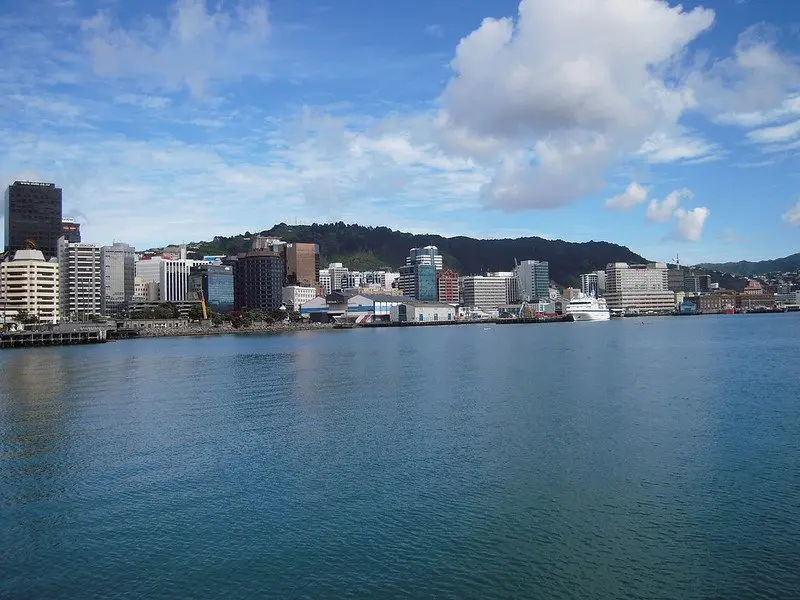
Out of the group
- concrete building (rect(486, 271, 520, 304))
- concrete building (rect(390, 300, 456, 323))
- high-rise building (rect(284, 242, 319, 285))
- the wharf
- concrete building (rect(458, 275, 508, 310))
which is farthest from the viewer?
concrete building (rect(486, 271, 520, 304))

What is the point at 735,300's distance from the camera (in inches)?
6836

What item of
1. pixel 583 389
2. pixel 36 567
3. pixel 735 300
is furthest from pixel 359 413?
pixel 735 300

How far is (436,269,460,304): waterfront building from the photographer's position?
181000 millimetres

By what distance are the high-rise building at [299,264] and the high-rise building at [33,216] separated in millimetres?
54696

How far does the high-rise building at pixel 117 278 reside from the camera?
437ft

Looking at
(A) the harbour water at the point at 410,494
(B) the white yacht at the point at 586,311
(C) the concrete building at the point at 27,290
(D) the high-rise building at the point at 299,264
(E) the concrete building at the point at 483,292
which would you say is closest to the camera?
(A) the harbour water at the point at 410,494

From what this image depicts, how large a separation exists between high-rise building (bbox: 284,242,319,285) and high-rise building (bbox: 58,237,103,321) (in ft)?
213

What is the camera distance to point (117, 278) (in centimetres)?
13662

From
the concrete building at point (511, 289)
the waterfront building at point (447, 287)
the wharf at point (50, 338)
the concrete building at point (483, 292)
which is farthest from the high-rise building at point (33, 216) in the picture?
the concrete building at point (511, 289)

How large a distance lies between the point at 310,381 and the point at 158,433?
515 inches

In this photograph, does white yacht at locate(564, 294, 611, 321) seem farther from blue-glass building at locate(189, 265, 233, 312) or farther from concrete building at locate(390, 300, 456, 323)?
blue-glass building at locate(189, 265, 233, 312)

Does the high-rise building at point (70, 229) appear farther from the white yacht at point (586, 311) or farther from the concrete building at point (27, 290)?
the white yacht at point (586, 311)

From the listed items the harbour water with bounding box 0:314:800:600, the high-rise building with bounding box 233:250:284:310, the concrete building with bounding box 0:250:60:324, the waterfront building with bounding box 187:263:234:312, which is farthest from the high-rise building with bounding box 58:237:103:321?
the harbour water with bounding box 0:314:800:600

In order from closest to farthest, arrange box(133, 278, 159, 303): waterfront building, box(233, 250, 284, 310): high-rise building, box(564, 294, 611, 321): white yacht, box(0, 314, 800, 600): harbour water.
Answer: box(0, 314, 800, 600): harbour water < box(564, 294, 611, 321): white yacht < box(133, 278, 159, 303): waterfront building < box(233, 250, 284, 310): high-rise building
